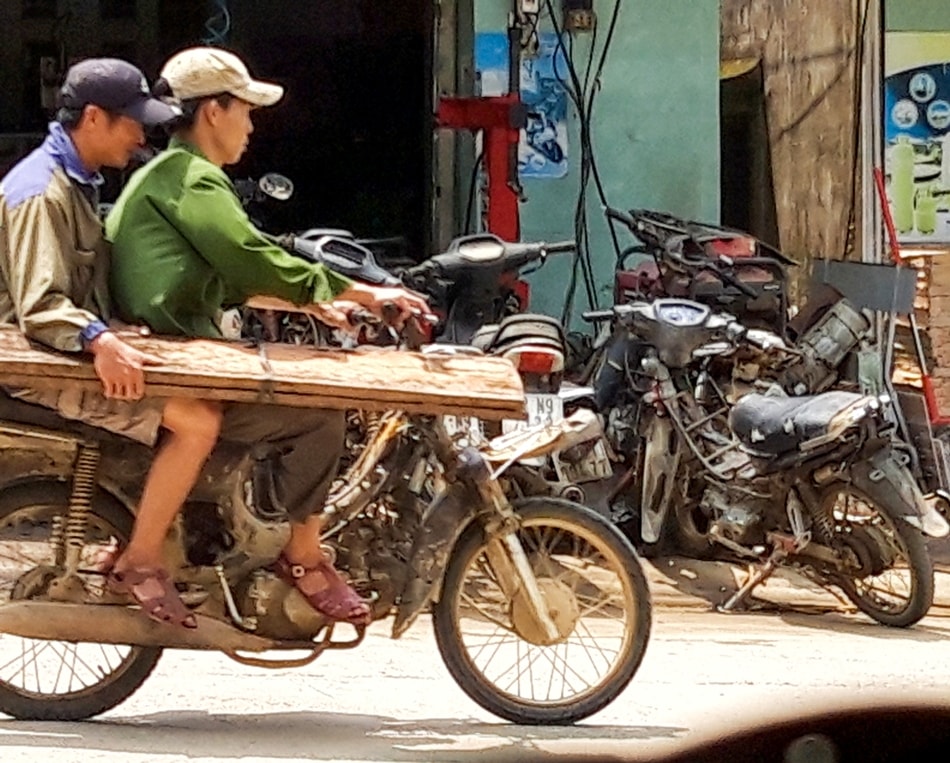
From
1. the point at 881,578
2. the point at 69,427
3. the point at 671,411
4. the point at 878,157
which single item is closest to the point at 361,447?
the point at 69,427

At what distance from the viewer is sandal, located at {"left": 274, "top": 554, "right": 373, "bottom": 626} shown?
461 cm

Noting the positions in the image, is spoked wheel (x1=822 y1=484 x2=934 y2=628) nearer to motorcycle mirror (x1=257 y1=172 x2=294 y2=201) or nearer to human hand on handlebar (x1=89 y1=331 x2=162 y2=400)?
motorcycle mirror (x1=257 y1=172 x2=294 y2=201)

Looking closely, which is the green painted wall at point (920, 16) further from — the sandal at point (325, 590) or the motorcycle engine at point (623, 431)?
the sandal at point (325, 590)

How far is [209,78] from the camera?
450 cm

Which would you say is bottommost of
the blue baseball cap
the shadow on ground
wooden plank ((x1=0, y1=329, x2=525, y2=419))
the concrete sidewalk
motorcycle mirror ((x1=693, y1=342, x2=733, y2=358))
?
the concrete sidewalk

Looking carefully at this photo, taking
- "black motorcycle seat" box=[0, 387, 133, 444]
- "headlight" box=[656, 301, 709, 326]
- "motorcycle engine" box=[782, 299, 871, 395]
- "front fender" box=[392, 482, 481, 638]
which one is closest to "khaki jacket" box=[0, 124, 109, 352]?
"black motorcycle seat" box=[0, 387, 133, 444]

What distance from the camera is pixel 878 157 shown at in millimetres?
9383

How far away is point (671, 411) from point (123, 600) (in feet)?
10.1

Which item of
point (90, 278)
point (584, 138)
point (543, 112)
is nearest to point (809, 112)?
point (584, 138)

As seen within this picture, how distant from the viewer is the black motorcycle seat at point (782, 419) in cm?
667

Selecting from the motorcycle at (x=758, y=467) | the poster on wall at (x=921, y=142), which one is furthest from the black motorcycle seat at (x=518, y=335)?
the poster on wall at (x=921, y=142)

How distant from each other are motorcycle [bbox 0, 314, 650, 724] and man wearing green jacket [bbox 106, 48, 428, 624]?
0.09m

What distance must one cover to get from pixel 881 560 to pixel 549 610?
2330 mm

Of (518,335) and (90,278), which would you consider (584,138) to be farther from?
(90,278)
